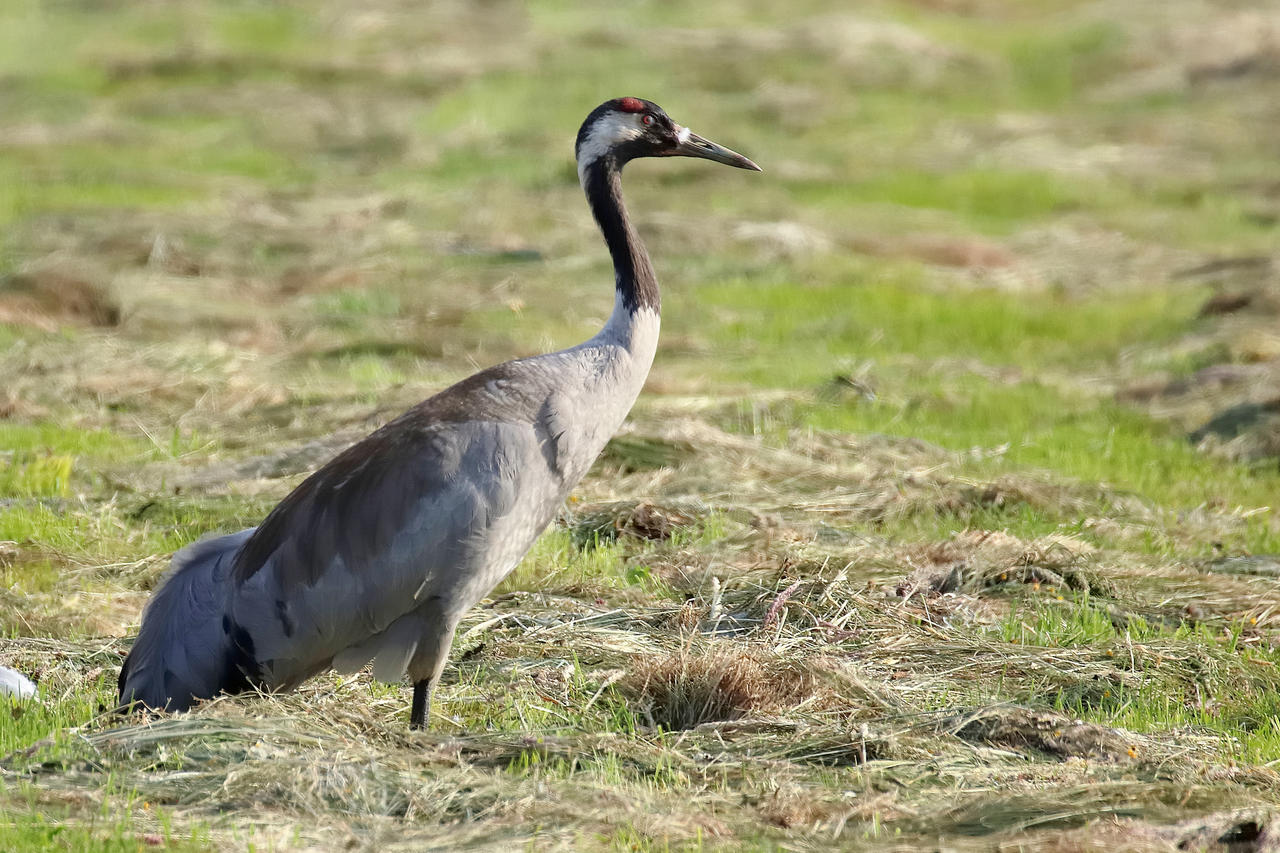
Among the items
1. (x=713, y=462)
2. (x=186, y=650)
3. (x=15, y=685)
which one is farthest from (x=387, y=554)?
(x=713, y=462)

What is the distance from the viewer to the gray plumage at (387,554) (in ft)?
17.7

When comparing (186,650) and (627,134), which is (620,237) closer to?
(627,134)

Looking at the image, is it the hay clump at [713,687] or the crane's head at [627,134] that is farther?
the crane's head at [627,134]

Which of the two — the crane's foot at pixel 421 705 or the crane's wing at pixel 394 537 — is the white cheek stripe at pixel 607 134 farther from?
the crane's foot at pixel 421 705

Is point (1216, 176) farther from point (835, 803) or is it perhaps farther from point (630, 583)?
point (835, 803)

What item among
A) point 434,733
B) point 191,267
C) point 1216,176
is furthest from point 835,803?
point 1216,176

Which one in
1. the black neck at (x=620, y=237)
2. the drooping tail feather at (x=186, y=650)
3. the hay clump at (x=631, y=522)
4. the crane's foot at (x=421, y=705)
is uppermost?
the black neck at (x=620, y=237)

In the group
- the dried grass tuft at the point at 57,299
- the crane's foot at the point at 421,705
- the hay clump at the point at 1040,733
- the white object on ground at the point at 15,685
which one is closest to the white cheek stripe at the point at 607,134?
the crane's foot at the point at 421,705

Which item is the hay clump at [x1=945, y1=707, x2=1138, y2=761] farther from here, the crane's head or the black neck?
the crane's head

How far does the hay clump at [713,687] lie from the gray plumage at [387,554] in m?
0.62

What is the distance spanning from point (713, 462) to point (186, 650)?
395 centimetres

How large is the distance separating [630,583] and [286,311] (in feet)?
22.8

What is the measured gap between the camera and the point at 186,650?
17.9ft

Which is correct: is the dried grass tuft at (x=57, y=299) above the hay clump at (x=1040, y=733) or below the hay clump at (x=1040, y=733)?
above
